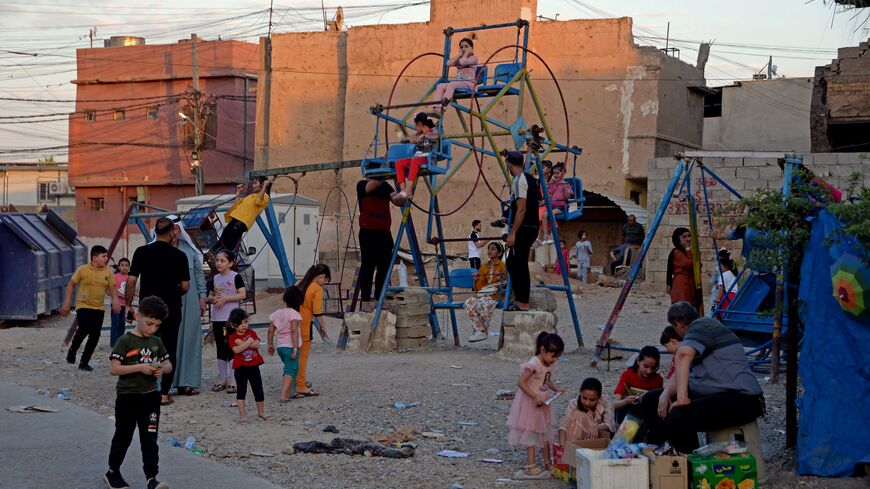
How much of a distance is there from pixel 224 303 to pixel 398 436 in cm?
316

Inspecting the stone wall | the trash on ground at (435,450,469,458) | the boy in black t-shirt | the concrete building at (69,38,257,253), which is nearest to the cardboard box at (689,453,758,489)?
the trash on ground at (435,450,469,458)

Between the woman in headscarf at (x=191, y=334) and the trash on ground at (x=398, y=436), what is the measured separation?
113 inches

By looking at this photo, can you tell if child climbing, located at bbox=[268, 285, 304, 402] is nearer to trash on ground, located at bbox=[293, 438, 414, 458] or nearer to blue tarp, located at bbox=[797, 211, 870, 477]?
trash on ground, located at bbox=[293, 438, 414, 458]

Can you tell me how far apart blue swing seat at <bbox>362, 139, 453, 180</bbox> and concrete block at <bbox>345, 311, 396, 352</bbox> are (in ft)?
5.81

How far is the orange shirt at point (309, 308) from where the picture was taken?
1027 cm

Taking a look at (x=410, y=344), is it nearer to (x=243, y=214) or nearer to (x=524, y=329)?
(x=524, y=329)

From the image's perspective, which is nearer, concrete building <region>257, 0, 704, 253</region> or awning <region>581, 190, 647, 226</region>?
awning <region>581, 190, 647, 226</region>

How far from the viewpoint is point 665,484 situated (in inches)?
239

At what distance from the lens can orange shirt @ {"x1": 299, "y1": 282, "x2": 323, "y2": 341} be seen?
33.7 feet

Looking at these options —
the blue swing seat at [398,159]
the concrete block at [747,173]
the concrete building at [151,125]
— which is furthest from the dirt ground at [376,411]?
the concrete building at [151,125]

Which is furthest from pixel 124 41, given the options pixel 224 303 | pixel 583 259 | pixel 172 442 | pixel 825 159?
pixel 172 442

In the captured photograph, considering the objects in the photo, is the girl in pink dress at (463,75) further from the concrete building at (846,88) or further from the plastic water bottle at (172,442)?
the concrete building at (846,88)

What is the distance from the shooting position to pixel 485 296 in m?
13.3

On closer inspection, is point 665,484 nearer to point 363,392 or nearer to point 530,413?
point 530,413
